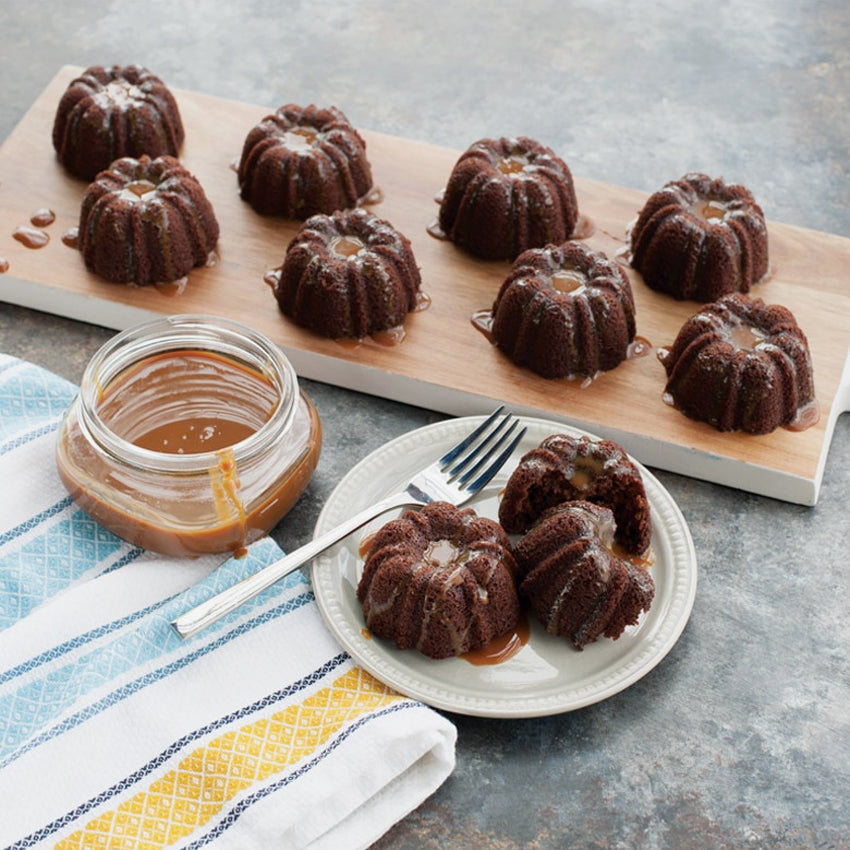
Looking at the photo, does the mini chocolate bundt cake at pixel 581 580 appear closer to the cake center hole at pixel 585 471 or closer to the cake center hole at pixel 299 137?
the cake center hole at pixel 585 471

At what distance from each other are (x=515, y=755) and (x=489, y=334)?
1.15 metres

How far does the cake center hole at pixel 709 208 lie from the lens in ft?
10.5

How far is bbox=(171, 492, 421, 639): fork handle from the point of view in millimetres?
2336

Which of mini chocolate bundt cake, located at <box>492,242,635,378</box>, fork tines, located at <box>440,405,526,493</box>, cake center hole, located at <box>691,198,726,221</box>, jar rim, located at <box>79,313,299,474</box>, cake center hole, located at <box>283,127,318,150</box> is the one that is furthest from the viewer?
cake center hole, located at <box>283,127,318,150</box>

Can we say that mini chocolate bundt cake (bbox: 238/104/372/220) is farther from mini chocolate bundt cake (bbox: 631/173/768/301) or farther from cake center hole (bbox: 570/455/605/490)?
cake center hole (bbox: 570/455/605/490)

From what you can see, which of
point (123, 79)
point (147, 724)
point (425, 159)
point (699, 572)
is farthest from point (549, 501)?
point (123, 79)

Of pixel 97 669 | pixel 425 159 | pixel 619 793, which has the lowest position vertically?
pixel 619 793

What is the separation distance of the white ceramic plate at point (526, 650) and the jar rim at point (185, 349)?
25 cm

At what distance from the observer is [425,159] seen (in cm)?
359

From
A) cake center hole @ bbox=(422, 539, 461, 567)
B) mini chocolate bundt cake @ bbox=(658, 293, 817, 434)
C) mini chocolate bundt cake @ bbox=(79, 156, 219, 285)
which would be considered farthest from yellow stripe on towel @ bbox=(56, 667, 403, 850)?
mini chocolate bundt cake @ bbox=(79, 156, 219, 285)

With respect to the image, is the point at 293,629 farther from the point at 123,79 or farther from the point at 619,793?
the point at 123,79

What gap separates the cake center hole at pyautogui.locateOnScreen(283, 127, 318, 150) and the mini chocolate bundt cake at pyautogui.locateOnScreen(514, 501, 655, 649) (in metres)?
1.45

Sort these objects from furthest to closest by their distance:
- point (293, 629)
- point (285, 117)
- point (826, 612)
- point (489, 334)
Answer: point (285, 117) → point (489, 334) → point (826, 612) → point (293, 629)

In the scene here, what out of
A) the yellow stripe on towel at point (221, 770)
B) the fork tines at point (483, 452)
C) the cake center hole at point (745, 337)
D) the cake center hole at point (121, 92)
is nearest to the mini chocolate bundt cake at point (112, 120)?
the cake center hole at point (121, 92)
